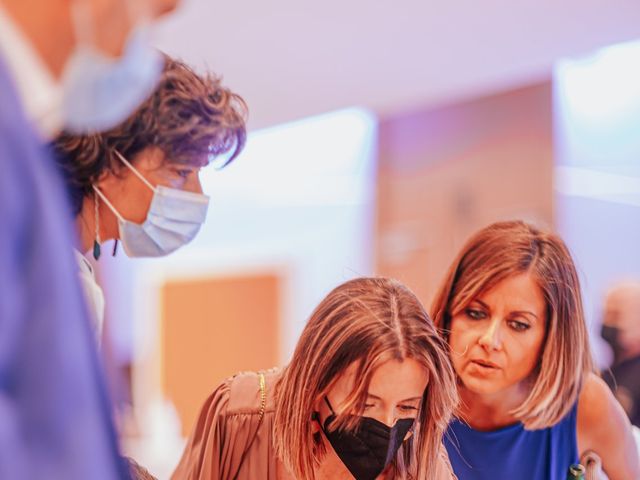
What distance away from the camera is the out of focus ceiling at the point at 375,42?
3.71 metres

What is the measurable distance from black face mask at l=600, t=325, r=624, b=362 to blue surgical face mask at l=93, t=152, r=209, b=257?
1.88m

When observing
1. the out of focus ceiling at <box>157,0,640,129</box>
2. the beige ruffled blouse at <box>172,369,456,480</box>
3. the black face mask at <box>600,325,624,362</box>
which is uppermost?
the out of focus ceiling at <box>157,0,640,129</box>

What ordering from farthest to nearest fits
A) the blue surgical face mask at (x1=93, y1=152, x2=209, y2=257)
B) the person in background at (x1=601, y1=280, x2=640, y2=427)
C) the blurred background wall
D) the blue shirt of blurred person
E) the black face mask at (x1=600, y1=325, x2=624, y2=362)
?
1. the blurred background wall
2. the black face mask at (x1=600, y1=325, x2=624, y2=362)
3. the person in background at (x1=601, y1=280, x2=640, y2=427)
4. the blue surgical face mask at (x1=93, y1=152, x2=209, y2=257)
5. the blue shirt of blurred person

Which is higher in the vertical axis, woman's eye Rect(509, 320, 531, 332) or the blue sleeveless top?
woman's eye Rect(509, 320, 531, 332)

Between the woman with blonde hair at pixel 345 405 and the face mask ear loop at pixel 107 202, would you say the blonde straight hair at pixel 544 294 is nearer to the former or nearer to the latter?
the woman with blonde hair at pixel 345 405

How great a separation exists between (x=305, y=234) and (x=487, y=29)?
351 cm

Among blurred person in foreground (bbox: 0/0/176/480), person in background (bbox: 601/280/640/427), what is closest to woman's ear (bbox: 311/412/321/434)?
blurred person in foreground (bbox: 0/0/176/480)

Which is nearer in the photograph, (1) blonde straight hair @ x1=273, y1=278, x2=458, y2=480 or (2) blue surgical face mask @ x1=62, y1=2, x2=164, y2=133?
(2) blue surgical face mask @ x1=62, y1=2, x2=164, y2=133

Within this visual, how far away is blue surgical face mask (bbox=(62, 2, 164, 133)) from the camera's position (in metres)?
0.82

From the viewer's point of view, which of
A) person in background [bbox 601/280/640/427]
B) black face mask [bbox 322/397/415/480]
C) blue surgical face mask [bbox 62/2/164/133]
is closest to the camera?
blue surgical face mask [bbox 62/2/164/133]

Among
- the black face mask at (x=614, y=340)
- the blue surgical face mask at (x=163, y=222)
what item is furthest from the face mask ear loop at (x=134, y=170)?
the black face mask at (x=614, y=340)

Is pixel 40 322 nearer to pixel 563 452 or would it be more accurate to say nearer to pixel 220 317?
pixel 563 452

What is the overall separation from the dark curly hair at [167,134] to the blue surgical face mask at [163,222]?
0.14 ft

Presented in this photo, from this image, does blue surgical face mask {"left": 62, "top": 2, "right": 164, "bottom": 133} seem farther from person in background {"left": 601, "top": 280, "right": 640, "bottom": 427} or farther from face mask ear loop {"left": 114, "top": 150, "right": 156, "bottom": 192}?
person in background {"left": 601, "top": 280, "right": 640, "bottom": 427}
